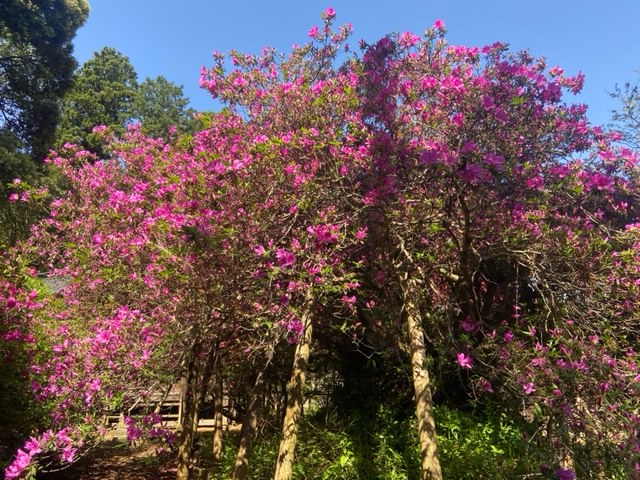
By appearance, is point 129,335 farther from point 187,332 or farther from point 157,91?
point 157,91

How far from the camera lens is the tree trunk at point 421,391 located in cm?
426

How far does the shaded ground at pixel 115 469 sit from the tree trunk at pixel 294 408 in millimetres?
3950

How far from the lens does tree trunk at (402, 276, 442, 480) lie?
168 inches

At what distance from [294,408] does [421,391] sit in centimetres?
121

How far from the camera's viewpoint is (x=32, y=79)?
41.1 ft

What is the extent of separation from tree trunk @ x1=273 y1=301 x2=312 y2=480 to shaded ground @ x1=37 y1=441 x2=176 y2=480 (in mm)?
3950

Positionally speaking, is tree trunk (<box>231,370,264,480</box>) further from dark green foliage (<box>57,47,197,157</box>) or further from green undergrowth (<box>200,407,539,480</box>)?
dark green foliage (<box>57,47,197,157</box>)

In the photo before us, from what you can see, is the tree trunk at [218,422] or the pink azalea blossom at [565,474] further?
the tree trunk at [218,422]

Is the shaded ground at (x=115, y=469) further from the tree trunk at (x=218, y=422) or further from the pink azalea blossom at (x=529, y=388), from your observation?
Result: the pink azalea blossom at (x=529, y=388)

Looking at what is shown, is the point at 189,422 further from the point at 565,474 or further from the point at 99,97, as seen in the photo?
the point at 99,97

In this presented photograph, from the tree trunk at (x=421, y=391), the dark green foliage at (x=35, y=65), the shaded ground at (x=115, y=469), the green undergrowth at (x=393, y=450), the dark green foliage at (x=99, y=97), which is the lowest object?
the shaded ground at (x=115, y=469)

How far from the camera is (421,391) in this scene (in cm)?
452

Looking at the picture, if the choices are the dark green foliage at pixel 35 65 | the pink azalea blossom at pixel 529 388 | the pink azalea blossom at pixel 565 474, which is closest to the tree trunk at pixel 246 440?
the pink azalea blossom at pixel 529 388

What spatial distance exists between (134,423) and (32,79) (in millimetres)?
11885
